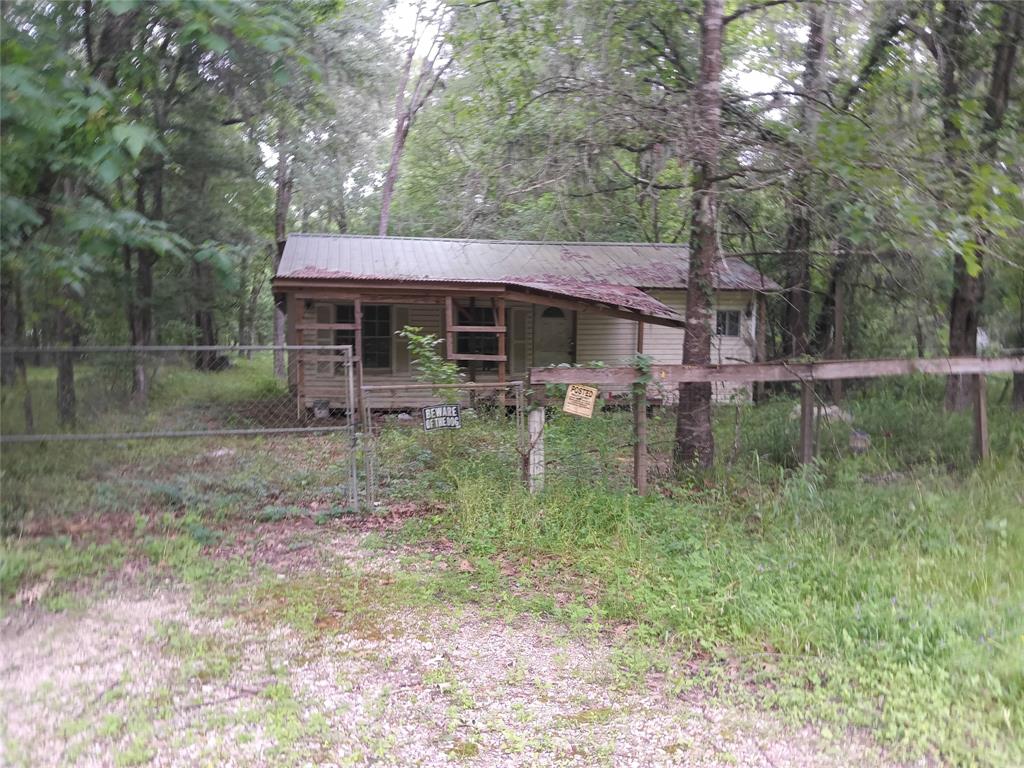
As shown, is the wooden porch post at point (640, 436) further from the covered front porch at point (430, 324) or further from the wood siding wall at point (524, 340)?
the wood siding wall at point (524, 340)

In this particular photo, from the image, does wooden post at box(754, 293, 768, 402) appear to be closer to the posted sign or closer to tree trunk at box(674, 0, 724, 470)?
tree trunk at box(674, 0, 724, 470)

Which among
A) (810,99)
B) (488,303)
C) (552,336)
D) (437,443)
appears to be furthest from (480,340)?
(810,99)

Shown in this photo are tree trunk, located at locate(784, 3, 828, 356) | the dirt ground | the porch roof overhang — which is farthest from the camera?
the porch roof overhang

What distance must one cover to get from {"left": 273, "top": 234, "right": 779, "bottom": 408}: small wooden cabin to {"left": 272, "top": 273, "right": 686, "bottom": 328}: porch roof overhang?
21 millimetres

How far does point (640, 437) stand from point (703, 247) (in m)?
2.14

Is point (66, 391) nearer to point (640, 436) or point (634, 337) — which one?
point (640, 436)

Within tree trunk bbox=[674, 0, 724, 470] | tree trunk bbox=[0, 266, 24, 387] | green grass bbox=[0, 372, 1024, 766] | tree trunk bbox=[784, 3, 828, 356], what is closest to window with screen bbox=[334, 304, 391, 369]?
green grass bbox=[0, 372, 1024, 766]

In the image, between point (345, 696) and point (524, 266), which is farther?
point (524, 266)

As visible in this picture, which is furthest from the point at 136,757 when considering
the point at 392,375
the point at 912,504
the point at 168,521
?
the point at 392,375

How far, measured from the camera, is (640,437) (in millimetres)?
6023

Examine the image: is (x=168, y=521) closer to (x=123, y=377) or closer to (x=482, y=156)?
(x=123, y=377)

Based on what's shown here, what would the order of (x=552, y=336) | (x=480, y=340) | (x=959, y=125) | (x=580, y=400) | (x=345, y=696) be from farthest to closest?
1. (x=552, y=336)
2. (x=480, y=340)
3. (x=959, y=125)
4. (x=580, y=400)
5. (x=345, y=696)

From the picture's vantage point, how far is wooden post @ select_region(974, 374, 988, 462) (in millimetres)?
6895

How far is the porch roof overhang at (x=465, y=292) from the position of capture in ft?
40.7
